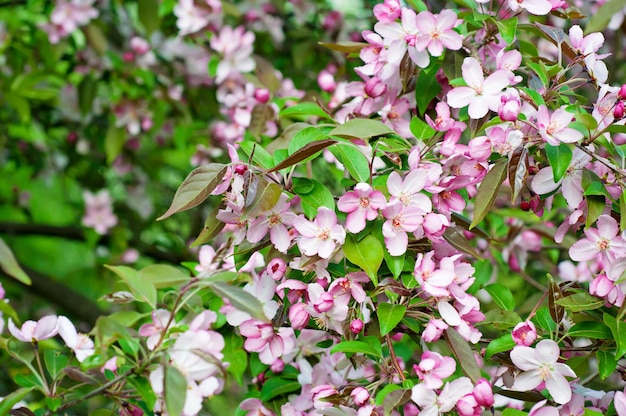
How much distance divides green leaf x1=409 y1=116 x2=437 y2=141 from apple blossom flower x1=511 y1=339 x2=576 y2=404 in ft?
1.17

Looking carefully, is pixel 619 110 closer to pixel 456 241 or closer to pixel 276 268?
pixel 456 241

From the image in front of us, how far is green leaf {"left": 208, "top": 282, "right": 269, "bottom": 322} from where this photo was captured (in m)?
1.04

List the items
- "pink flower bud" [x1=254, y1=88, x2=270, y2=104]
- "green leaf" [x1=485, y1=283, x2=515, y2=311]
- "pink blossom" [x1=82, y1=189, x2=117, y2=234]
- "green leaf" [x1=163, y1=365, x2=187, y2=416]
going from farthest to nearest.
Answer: "pink blossom" [x1=82, y1=189, x2=117, y2=234], "pink flower bud" [x1=254, y1=88, x2=270, y2=104], "green leaf" [x1=485, y1=283, x2=515, y2=311], "green leaf" [x1=163, y1=365, x2=187, y2=416]

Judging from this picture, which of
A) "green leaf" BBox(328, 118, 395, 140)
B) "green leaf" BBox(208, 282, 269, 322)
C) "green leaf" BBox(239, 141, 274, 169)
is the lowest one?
"green leaf" BBox(208, 282, 269, 322)

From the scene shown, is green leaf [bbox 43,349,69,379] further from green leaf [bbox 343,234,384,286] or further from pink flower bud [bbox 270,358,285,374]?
green leaf [bbox 343,234,384,286]

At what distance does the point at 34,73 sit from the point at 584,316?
1.81 meters

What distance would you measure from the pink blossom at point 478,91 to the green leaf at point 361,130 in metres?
0.12

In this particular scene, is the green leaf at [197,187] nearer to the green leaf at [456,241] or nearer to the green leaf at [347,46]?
the green leaf at [456,241]

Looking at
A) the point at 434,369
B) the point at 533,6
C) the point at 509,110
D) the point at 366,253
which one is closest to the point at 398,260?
the point at 366,253

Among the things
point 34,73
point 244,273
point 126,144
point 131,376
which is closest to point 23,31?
point 34,73

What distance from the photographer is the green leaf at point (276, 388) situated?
136 cm

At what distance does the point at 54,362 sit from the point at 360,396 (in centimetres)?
50

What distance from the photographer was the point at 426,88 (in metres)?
1.43

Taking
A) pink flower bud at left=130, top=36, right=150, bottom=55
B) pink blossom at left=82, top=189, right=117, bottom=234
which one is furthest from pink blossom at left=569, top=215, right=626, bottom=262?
pink blossom at left=82, top=189, right=117, bottom=234
